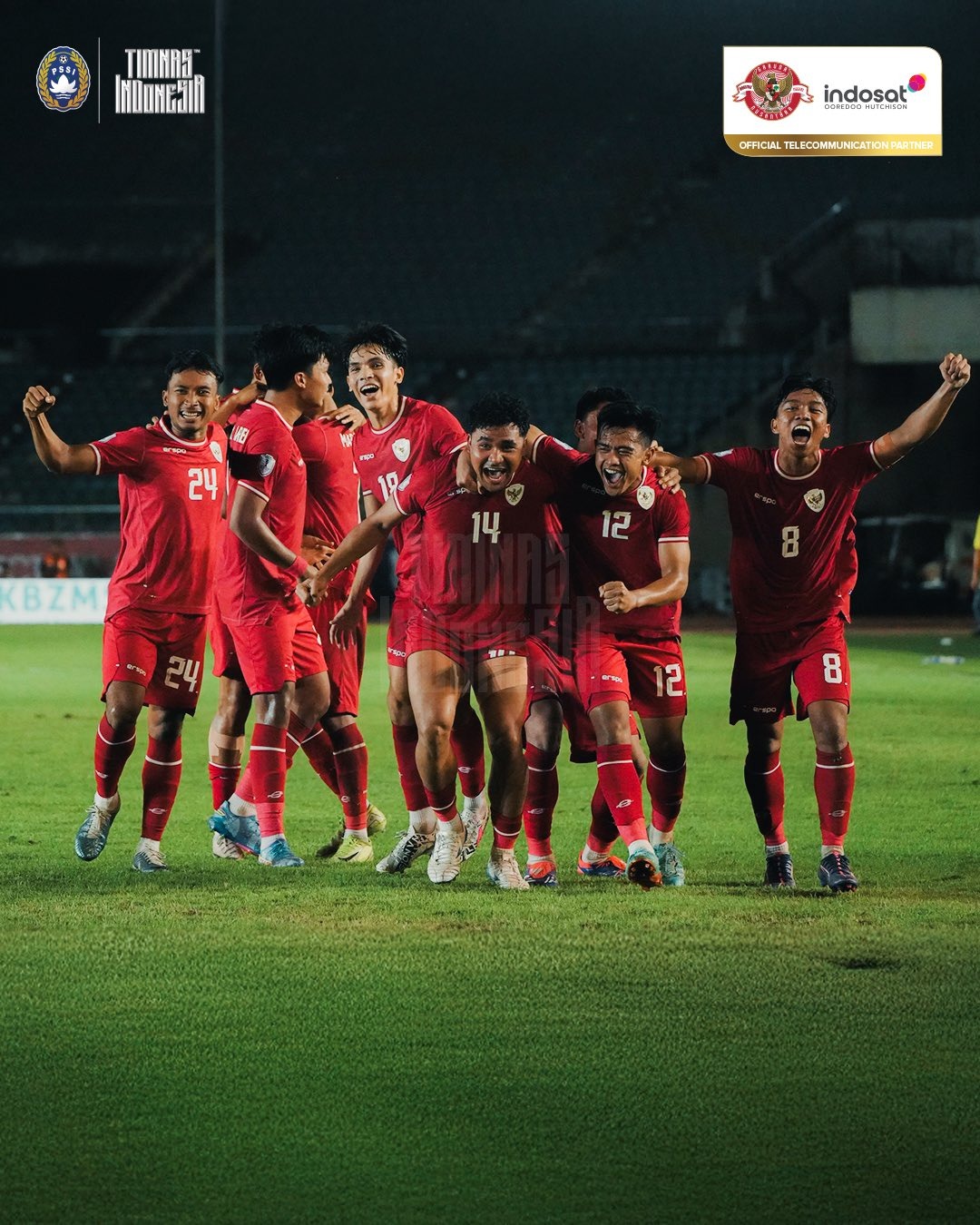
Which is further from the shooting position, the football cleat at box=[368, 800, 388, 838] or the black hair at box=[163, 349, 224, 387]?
the football cleat at box=[368, 800, 388, 838]

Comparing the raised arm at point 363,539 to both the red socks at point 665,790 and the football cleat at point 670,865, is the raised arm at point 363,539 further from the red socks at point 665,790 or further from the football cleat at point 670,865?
the football cleat at point 670,865

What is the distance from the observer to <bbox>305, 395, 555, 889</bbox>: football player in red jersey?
235 inches

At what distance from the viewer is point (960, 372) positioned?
5.84 metres

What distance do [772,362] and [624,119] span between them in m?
10.7

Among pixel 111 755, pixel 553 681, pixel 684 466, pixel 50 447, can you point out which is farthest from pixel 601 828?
pixel 50 447

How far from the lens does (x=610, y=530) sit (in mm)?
6230

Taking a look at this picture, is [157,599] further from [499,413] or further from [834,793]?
[834,793]

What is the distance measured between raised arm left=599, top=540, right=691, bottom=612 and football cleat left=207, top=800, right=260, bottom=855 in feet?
6.00

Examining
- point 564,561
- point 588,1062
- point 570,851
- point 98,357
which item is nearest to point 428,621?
point 564,561

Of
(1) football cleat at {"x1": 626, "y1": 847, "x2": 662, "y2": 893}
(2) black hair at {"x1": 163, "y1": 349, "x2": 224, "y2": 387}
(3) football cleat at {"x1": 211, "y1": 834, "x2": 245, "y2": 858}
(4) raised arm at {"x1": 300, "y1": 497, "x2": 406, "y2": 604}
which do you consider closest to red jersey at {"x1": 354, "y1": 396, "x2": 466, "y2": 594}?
(4) raised arm at {"x1": 300, "y1": 497, "x2": 406, "y2": 604}

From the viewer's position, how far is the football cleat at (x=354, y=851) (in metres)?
6.70

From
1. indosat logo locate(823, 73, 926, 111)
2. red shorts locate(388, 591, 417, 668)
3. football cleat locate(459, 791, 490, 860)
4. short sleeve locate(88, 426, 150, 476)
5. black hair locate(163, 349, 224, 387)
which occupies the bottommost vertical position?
football cleat locate(459, 791, 490, 860)

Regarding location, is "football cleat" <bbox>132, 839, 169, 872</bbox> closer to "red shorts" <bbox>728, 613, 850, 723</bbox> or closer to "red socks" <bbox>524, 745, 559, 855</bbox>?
"red socks" <bbox>524, 745, 559, 855</bbox>

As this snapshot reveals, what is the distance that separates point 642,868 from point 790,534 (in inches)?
53.5
